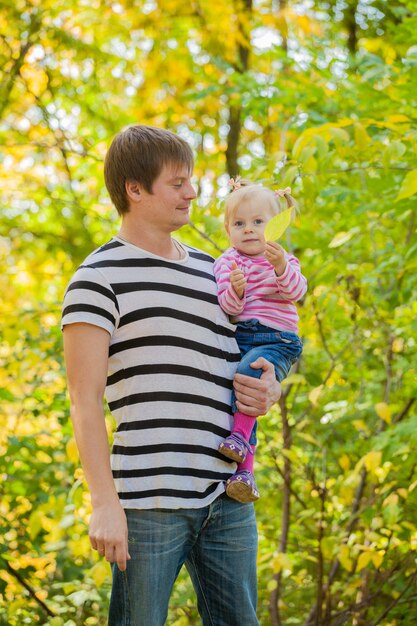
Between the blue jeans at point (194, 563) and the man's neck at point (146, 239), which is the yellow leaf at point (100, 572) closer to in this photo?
the blue jeans at point (194, 563)

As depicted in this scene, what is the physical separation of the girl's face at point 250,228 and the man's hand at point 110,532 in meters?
0.75

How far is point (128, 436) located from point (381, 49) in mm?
4883

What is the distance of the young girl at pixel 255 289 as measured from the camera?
1.89 metres

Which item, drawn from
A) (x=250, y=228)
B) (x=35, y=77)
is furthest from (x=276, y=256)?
(x=35, y=77)

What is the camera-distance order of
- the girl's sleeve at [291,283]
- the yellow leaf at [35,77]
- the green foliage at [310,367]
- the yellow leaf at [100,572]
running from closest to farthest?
the girl's sleeve at [291,283]
the yellow leaf at [100,572]
the green foliage at [310,367]
the yellow leaf at [35,77]

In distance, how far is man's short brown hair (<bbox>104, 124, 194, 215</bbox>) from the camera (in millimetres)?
1820

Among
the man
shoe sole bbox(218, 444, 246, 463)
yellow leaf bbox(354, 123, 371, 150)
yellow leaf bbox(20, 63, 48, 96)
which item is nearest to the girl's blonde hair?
the man

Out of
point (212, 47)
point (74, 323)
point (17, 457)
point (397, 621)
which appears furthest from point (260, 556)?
point (212, 47)

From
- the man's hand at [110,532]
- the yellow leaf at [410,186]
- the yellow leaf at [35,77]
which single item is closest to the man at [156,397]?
the man's hand at [110,532]

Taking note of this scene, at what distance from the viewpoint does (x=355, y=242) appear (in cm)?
340

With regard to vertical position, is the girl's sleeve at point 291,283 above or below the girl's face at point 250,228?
below

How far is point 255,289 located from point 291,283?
10 centimetres

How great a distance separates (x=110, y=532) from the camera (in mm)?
1598

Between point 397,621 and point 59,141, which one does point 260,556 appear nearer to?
point 397,621
